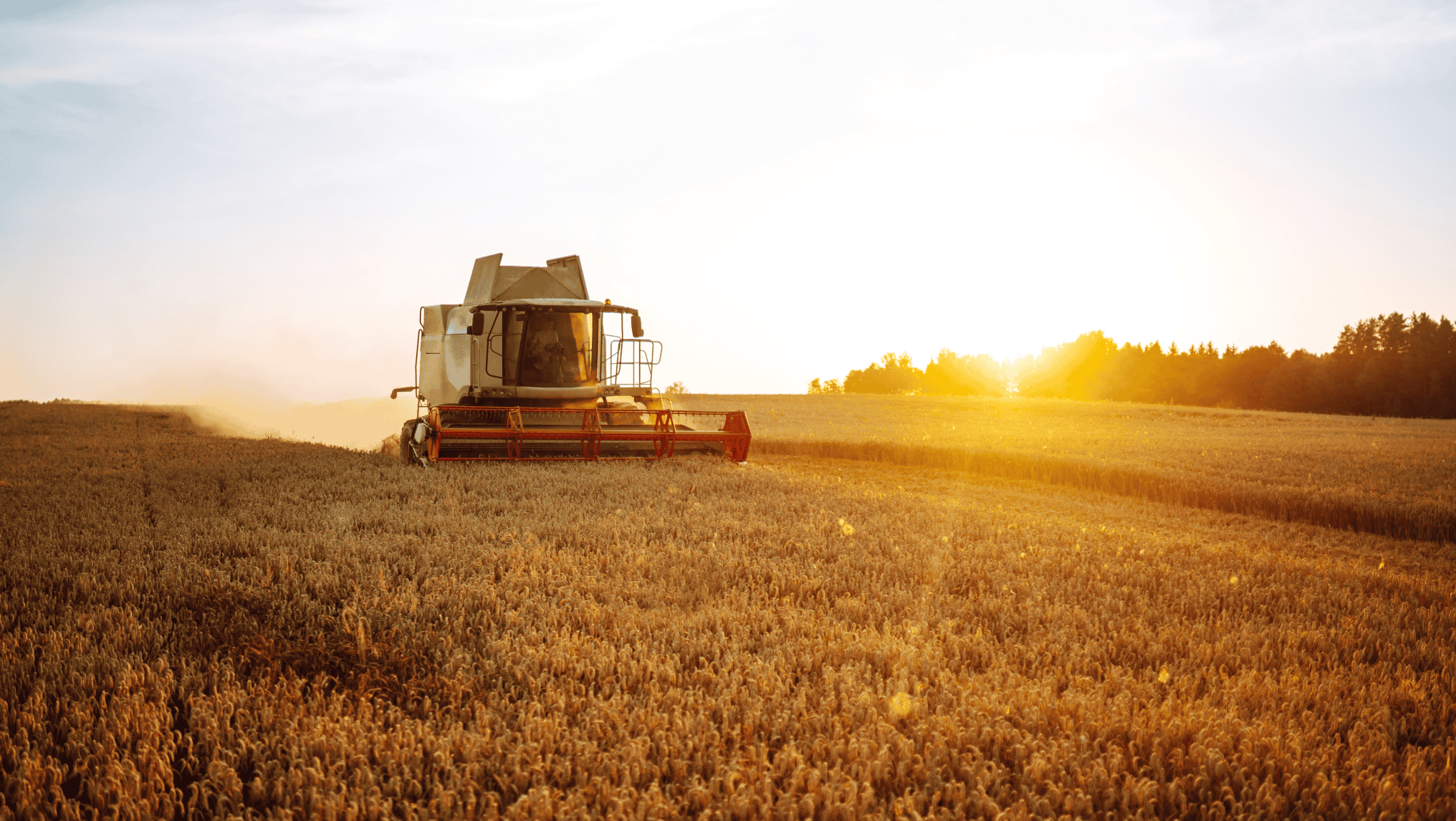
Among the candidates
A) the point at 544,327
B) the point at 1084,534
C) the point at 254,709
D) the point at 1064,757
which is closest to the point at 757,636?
the point at 1064,757

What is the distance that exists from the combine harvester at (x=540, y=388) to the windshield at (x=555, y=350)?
2 cm

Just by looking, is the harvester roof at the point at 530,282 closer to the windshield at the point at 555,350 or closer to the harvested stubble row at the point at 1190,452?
the windshield at the point at 555,350

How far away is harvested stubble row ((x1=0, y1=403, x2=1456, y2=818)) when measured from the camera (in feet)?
9.22

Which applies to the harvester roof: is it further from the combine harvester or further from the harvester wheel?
the harvester wheel

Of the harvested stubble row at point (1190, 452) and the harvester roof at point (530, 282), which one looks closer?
the harvested stubble row at point (1190, 452)

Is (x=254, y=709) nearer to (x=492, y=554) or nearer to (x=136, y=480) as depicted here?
(x=492, y=554)

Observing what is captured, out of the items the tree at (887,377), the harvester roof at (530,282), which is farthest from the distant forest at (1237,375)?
the harvester roof at (530,282)

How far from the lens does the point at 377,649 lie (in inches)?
155

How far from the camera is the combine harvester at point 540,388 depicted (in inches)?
475

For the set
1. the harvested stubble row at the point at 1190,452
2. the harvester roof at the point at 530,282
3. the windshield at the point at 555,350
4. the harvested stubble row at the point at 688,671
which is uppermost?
the harvester roof at the point at 530,282

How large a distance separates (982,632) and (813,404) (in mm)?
30273

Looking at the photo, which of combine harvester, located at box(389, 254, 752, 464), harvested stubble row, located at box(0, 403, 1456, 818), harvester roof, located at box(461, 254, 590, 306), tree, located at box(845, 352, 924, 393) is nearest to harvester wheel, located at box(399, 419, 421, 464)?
combine harvester, located at box(389, 254, 752, 464)

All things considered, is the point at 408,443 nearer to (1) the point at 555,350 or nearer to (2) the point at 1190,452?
(1) the point at 555,350

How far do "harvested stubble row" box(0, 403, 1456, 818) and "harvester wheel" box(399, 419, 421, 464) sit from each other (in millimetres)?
Answer: 4821
